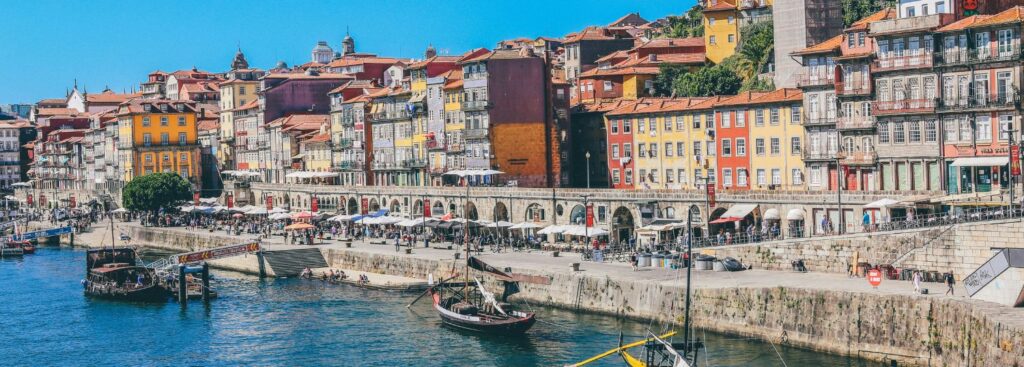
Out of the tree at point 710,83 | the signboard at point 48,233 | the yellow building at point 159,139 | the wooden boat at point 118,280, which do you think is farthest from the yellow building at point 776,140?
the yellow building at point 159,139

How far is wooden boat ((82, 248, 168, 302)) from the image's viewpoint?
265 ft

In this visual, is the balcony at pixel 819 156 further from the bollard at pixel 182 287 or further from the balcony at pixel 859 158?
the bollard at pixel 182 287

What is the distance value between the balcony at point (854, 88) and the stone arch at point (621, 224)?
598 inches

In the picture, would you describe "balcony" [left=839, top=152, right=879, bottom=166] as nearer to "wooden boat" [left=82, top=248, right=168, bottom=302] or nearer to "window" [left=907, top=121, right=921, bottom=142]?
"window" [left=907, top=121, right=921, bottom=142]

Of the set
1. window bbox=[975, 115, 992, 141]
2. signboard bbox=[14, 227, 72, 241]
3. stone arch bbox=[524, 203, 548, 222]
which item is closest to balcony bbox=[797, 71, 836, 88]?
window bbox=[975, 115, 992, 141]

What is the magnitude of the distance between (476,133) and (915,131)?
135 ft

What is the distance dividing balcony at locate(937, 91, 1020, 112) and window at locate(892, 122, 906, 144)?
3.17m

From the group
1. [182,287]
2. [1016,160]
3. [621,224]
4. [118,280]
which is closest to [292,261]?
[118,280]

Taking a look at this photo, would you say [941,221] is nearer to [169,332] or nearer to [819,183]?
[819,183]

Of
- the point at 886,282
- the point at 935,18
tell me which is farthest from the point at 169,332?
the point at 935,18

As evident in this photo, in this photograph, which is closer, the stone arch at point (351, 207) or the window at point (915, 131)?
the window at point (915, 131)

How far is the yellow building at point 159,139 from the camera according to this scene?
15438cm

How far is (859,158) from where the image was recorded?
74.9 meters

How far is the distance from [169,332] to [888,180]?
38.9m
